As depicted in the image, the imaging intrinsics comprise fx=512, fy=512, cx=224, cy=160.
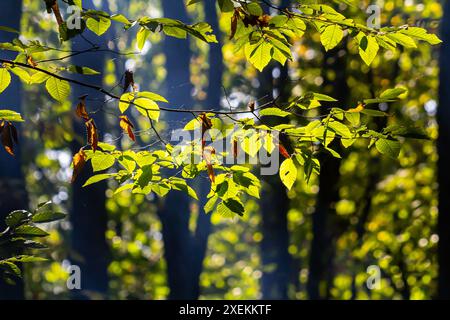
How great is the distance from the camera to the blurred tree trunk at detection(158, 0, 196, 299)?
25.7 feet

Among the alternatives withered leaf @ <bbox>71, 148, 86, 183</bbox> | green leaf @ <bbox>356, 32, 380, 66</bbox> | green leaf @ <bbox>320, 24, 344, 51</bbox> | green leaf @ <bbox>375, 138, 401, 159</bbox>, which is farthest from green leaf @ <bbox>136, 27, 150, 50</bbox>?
green leaf @ <bbox>375, 138, 401, 159</bbox>

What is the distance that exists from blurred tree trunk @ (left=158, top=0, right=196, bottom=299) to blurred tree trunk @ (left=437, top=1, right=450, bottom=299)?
3.77m

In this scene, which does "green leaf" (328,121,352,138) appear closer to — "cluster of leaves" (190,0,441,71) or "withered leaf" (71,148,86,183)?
"cluster of leaves" (190,0,441,71)

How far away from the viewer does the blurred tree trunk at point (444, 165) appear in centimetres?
475

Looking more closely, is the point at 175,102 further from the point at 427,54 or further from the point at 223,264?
the point at 223,264

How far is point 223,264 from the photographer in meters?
12.7

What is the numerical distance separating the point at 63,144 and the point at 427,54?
6046mm

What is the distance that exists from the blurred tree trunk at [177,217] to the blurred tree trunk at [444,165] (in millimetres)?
3769

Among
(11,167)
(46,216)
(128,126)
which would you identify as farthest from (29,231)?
(11,167)

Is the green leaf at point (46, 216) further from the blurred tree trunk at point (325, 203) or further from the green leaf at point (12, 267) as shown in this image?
the blurred tree trunk at point (325, 203)

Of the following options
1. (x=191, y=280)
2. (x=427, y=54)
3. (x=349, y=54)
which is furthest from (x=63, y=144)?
(x=427, y=54)

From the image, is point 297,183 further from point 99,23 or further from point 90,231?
point 99,23
